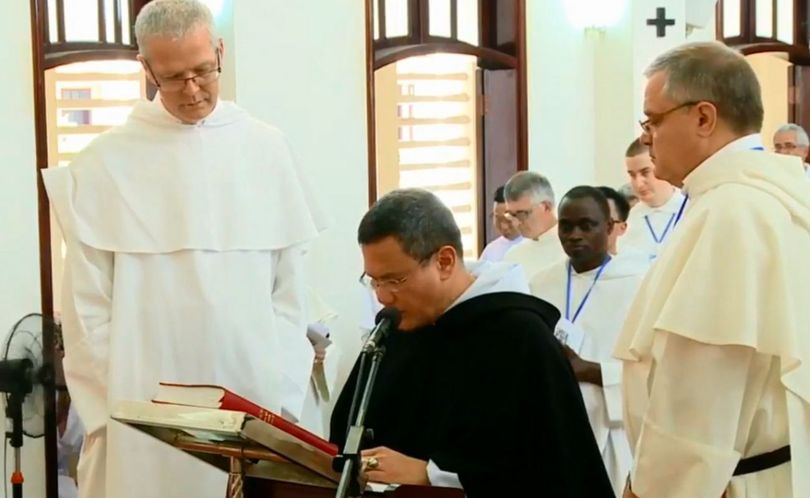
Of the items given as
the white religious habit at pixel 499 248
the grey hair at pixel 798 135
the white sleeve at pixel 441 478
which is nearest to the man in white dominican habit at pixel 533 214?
the white religious habit at pixel 499 248

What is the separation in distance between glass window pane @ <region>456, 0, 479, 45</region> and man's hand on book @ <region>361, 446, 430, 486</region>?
20.0 ft

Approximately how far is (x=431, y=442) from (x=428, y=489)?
29 cm

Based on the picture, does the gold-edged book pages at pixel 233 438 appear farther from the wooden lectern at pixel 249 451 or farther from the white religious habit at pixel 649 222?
the white religious habit at pixel 649 222

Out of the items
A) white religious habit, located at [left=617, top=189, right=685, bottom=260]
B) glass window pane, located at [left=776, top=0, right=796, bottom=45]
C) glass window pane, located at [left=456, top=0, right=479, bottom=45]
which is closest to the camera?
white religious habit, located at [left=617, top=189, right=685, bottom=260]

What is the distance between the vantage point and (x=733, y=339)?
9.77 ft

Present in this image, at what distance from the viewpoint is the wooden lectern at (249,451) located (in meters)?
2.88

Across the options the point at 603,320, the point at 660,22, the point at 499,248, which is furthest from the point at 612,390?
the point at 660,22

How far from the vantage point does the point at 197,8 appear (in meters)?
3.90

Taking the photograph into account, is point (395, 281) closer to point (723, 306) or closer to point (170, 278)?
point (723, 306)

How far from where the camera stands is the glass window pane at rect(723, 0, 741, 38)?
37.7 ft

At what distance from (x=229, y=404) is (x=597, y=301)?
268cm

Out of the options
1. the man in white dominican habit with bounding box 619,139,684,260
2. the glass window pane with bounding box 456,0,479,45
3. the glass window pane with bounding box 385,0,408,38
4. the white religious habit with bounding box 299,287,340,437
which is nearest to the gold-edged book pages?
the white religious habit with bounding box 299,287,340,437

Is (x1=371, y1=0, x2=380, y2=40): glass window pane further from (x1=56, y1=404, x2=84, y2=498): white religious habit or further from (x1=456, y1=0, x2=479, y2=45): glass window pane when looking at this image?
(x1=56, y1=404, x2=84, y2=498): white religious habit

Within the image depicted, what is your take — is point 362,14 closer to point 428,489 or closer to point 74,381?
point 74,381
